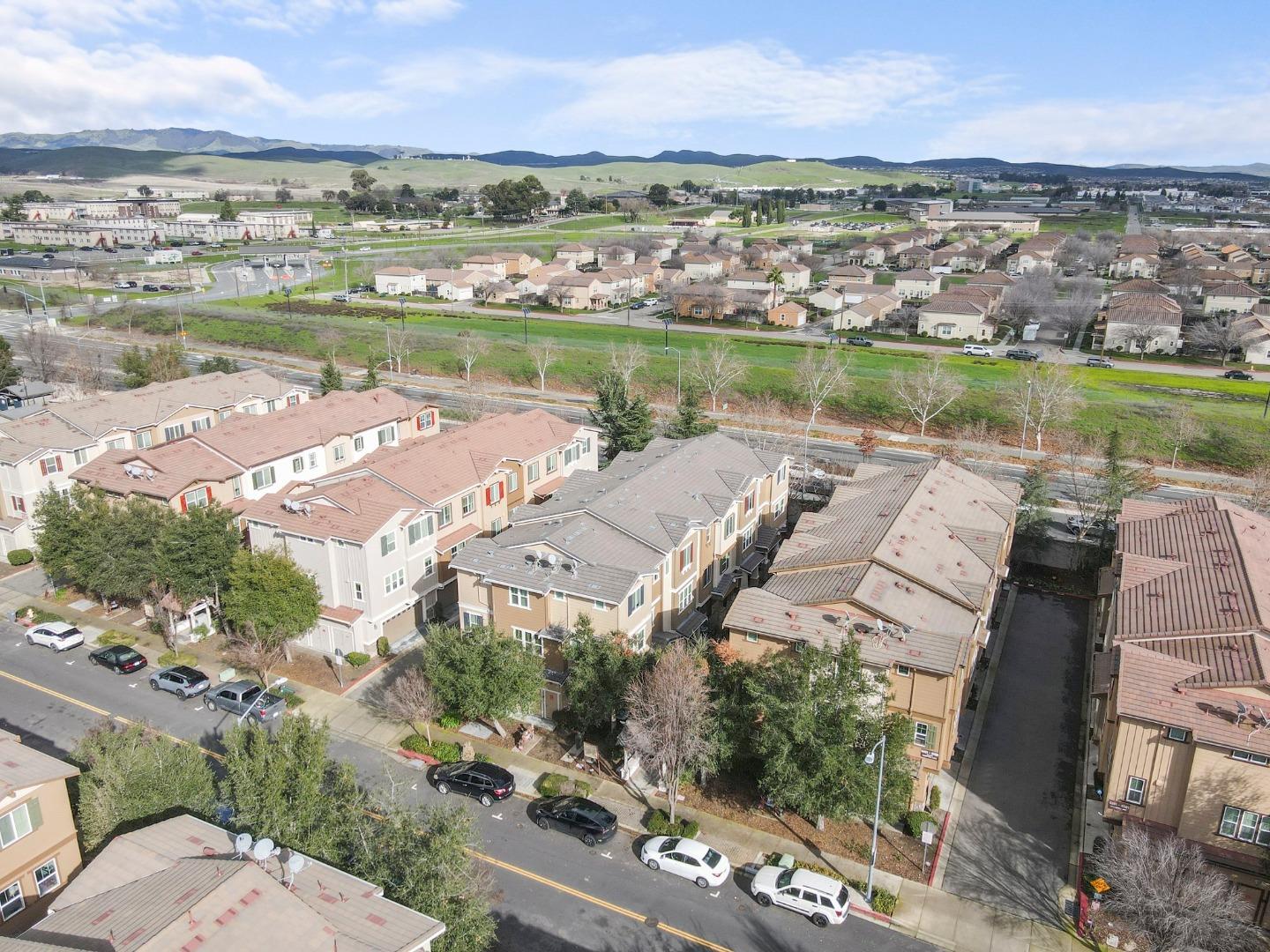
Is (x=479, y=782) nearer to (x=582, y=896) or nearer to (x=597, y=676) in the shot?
(x=597, y=676)

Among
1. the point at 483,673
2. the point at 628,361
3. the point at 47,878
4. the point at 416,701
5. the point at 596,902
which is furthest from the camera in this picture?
the point at 628,361

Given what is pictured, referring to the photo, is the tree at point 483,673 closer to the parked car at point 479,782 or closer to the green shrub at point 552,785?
the parked car at point 479,782

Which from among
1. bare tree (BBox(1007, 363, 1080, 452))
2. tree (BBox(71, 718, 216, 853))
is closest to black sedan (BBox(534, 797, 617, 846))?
tree (BBox(71, 718, 216, 853))

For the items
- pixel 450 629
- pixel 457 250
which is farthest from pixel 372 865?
pixel 457 250

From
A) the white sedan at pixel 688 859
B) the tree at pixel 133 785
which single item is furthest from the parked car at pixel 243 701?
the white sedan at pixel 688 859

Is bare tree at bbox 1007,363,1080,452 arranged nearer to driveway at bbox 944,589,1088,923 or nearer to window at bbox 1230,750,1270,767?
driveway at bbox 944,589,1088,923

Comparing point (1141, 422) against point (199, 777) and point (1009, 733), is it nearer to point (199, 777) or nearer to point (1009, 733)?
point (1009, 733)

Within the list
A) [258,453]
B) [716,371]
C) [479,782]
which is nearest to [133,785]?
[479,782]
